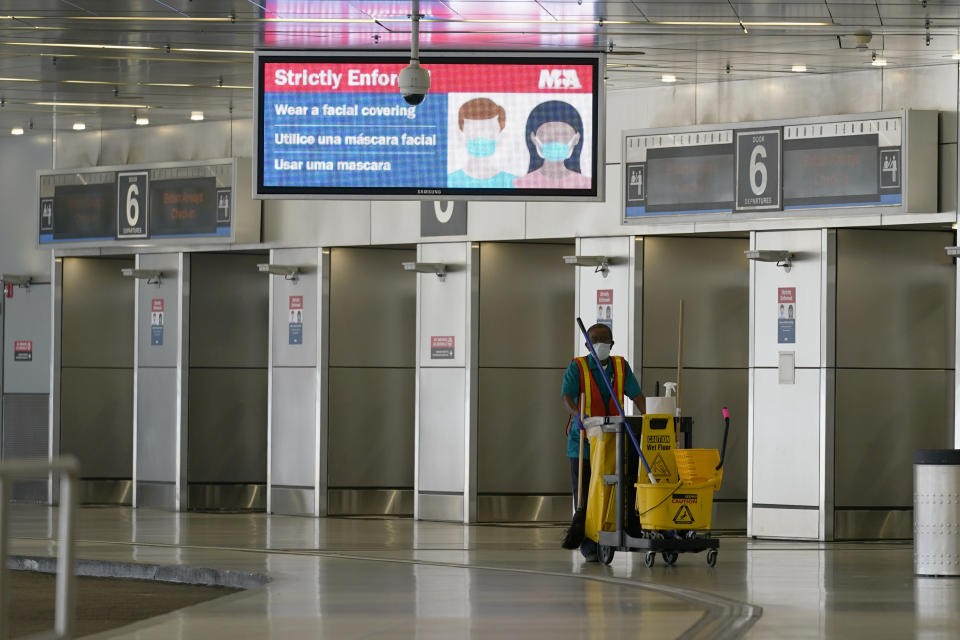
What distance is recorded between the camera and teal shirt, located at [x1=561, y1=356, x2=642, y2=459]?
11.4 m

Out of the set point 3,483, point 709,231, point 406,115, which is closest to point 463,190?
point 406,115

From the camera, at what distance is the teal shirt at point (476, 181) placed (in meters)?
11.4

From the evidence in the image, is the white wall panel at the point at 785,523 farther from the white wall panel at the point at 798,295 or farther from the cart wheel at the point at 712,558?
the cart wheel at the point at 712,558

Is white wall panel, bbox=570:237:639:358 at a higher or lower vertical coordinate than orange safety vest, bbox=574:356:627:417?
higher

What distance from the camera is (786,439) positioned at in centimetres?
1373

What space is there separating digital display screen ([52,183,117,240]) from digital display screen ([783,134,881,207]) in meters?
7.95

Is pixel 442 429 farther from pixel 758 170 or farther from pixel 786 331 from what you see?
pixel 758 170

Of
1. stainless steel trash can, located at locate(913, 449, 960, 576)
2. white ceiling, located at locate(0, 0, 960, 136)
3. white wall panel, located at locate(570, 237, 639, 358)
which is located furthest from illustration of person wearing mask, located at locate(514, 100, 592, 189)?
white wall panel, located at locate(570, 237, 639, 358)

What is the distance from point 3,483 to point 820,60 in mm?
9864

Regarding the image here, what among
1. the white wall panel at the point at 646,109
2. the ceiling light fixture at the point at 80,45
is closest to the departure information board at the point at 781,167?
the white wall panel at the point at 646,109

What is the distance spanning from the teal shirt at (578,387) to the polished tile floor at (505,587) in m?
0.84

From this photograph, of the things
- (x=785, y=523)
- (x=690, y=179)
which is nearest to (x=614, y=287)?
(x=690, y=179)

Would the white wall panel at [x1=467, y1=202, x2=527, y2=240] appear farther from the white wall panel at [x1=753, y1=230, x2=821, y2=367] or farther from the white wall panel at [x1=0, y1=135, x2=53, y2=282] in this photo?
the white wall panel at [x1=0, y1=135, x2=53, y2=282]

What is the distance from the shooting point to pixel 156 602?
9.57m
